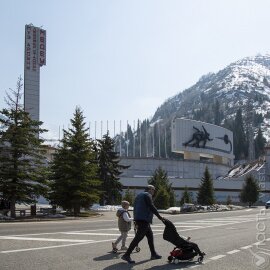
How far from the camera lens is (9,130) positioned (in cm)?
3034

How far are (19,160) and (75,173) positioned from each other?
5.49 metres

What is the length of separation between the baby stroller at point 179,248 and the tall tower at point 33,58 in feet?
218

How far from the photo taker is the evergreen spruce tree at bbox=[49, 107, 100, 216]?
114ft

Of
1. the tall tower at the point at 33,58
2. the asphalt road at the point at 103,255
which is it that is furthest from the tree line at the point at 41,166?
the tall tower at the point at 33,58

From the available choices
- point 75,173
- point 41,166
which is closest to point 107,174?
point 75,173

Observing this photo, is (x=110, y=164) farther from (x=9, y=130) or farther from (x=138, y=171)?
(x=138, y=171)

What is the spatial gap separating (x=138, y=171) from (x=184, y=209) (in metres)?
48.2

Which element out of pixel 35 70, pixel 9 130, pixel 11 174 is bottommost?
pixel 11 174

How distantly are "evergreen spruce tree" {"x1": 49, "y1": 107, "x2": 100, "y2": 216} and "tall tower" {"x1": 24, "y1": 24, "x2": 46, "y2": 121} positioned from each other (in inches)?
1570

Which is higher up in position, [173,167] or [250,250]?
[173,167]

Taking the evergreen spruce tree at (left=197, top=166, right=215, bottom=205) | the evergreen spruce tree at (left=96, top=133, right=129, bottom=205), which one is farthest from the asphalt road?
the evergreen spruce tree at (left=197, top=166, right=215, bottom=205)

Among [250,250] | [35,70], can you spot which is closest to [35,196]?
[250,250]

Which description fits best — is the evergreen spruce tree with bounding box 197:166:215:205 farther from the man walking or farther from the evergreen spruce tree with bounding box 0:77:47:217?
the man walking

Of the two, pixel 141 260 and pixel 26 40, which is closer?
pixel 141 260
